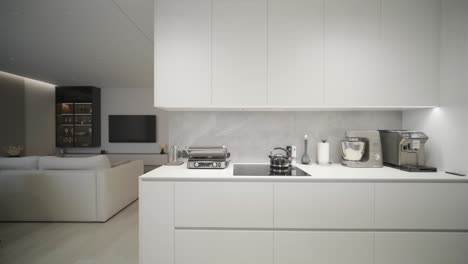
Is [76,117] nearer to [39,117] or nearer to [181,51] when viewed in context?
[39,117]

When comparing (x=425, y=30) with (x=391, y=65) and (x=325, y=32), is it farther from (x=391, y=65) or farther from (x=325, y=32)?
(x=325, y=32)

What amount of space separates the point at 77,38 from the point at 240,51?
2653 mm

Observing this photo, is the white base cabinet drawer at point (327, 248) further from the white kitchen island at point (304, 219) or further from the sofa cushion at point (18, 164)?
the sofa cushion at point (18, 164)

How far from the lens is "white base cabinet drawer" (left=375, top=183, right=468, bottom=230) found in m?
1.54

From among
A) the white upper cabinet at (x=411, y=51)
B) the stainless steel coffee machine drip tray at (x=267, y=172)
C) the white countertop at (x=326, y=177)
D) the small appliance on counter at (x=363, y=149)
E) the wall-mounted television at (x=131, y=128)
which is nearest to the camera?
the white countertop at (x=326, y=177)

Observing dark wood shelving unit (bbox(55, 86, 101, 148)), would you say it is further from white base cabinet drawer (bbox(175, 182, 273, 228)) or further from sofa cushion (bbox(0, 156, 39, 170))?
white base cabinet drawer (bbox(175, 182, 273, 228))

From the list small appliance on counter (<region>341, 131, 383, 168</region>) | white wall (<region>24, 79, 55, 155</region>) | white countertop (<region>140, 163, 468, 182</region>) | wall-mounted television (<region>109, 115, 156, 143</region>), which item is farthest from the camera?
wall-mounted television (<region>109, 115, 156, 143</region>)

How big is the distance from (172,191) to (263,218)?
2.40 ft

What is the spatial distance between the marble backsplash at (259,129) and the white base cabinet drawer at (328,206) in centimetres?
68

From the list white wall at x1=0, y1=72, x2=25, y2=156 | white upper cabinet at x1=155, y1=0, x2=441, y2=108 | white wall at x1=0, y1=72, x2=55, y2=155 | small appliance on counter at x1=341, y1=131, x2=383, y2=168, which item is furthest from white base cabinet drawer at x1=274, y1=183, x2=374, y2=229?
white wall at x1=0, y1=72, x2=55, y2=155

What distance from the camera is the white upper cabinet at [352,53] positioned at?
1809 mm

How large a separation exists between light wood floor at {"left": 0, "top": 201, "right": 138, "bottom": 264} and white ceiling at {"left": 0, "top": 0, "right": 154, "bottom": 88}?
8.52ft

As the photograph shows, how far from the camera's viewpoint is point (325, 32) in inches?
71.4

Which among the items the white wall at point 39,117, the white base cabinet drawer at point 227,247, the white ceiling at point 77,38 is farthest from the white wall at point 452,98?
the white wall at point 39,117
